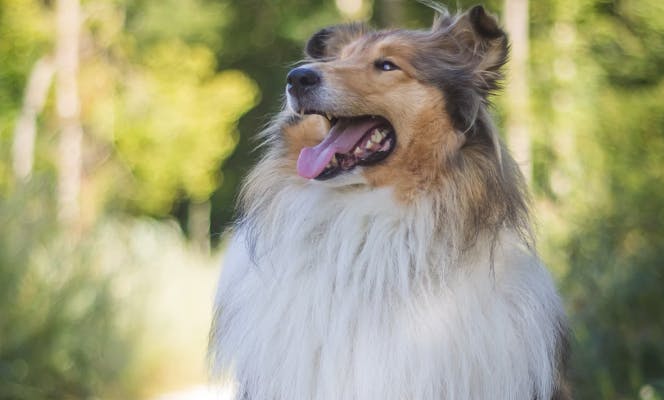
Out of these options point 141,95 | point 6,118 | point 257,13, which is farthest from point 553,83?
point 257,13

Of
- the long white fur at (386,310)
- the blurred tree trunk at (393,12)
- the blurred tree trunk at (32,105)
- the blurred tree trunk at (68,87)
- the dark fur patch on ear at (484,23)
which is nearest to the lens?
the long white fur at (386,310)

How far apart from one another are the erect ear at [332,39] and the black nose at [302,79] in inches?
26.0

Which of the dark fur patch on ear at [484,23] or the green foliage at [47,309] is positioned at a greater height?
the dark fur patch on ear at [484,23]

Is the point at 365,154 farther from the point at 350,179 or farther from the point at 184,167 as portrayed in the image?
the point at 184,167

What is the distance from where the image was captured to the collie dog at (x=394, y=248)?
4203mm

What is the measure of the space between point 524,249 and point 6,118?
16326mm

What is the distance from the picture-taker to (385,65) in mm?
4578

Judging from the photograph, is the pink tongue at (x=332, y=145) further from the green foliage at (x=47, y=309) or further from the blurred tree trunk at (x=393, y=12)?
the blurred tree trunk at (x=393, y=12)

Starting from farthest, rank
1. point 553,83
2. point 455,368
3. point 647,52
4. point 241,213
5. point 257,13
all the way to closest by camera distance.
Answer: point 257,13 → point 553,83 → point 647,52 → point 241,213 → point 455,368

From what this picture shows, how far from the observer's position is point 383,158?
4.41 meters

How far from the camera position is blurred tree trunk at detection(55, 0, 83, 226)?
700 inches

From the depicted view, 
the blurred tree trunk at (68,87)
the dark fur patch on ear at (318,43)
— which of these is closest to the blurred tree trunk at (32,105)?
the blurred tree trunk at (68,87)

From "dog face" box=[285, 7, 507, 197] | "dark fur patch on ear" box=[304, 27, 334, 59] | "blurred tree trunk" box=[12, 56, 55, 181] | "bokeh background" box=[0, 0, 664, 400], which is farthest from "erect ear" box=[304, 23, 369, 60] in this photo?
"blurred tree trunk" box=[12, 56, 55, 181]

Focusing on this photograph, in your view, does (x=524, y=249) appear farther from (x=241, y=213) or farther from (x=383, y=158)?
(x=241, y=213)
